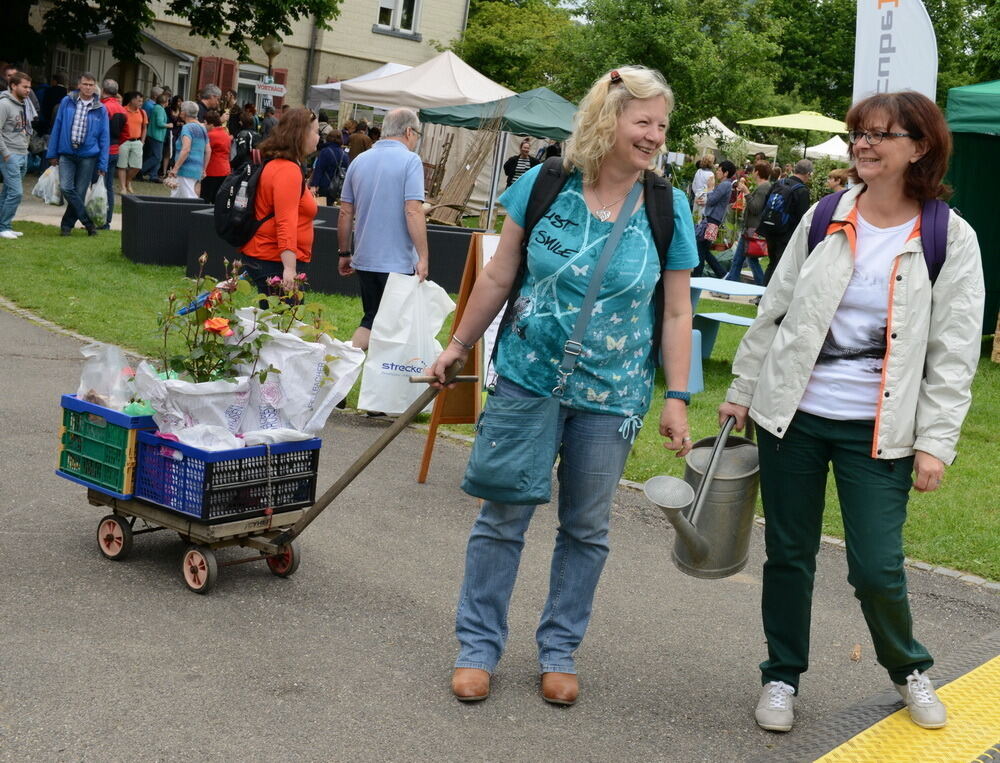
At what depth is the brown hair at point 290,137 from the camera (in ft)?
24.0

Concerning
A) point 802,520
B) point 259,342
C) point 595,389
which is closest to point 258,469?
point 259,342

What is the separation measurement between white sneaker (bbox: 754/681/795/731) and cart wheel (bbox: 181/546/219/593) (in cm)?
198

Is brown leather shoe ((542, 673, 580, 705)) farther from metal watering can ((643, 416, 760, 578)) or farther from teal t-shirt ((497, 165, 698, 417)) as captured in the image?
teal t-shirt ((497, 165, 698, 417))

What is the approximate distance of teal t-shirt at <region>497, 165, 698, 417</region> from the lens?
3.83m

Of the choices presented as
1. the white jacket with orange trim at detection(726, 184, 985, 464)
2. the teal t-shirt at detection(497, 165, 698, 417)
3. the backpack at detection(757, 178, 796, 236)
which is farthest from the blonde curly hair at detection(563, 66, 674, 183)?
the backpack at detection(757, 178, 796, 236)

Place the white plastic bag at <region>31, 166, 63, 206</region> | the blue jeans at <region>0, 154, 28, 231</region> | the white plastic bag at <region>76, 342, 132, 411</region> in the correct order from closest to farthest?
the white plastic bag at <region>76, 342, 132, 411</region> < the blue jeans at <region>0, 154, 28, 231</region> < the white plastic bag at <region>31, 166, 63, 206</region>

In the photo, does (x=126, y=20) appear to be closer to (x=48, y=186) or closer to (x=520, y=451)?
(x=48, y=186)

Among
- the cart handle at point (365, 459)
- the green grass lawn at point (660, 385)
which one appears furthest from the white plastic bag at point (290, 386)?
the green grass lawn at point (660, 385)

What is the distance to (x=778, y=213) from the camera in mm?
15523

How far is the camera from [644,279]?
387 centimetres

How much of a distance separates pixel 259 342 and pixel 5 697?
1652mm

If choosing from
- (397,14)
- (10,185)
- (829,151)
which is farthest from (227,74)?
(10,185)

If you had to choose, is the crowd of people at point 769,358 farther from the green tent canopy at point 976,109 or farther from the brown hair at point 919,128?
the green tent canopy at point 976,109

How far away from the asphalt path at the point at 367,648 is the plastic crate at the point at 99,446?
1.09ft
